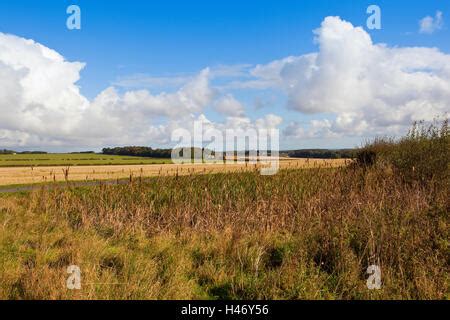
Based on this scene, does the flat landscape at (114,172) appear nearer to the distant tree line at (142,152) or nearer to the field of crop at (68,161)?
the field of crop at (68,161)

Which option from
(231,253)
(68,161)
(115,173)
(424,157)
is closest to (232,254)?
(231,253)

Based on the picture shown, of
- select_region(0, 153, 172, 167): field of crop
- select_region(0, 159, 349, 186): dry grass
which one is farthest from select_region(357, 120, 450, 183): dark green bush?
select_region(0, 153, 172, 167): field of crop

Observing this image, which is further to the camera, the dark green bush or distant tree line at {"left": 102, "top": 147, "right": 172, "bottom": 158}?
distant tree line at {"left": 102, "top": 147, "right": 172, "bottom": 158}

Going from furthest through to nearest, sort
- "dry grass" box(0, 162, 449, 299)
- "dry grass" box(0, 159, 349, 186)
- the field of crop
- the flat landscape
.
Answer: the field of crop < "dry grass" box(0, 159, 349, 186) < the flat landscape < "dry grass" box(0, 162, 449, 299)

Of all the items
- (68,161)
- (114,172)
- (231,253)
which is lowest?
(68,161)

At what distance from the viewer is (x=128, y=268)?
22.7ft

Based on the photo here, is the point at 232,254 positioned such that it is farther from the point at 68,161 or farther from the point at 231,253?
the point at 68,161

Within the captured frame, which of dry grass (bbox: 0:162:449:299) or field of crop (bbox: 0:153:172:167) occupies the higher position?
dry grass (bbox: 0:162:449:299)

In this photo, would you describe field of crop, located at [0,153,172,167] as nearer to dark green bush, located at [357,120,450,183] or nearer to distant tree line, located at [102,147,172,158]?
distant tree line, located at [102,147,172,158]

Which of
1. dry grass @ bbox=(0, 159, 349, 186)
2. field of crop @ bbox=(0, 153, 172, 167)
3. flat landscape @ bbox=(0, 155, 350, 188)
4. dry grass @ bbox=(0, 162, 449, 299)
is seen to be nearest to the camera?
dry grass @ bbox=(0, 162, 449, 299)
